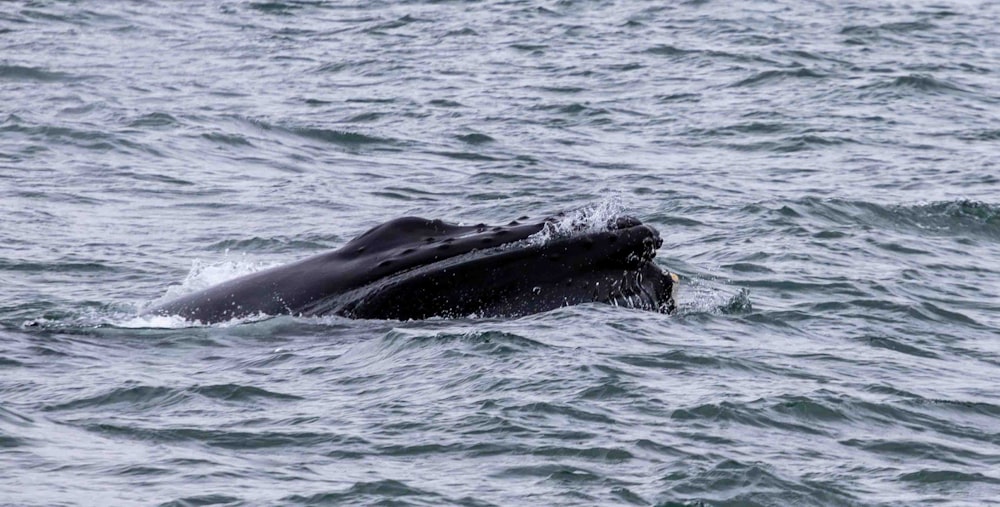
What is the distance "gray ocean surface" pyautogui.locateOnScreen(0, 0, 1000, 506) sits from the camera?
9914mm

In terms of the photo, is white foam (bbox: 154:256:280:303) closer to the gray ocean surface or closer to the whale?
the gray ocean surface

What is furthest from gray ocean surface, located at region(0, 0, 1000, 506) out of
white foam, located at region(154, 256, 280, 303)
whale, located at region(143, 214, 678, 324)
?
whale, located at region(143, 214, 678, 324)

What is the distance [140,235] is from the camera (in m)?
17.7

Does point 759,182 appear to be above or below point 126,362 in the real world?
below

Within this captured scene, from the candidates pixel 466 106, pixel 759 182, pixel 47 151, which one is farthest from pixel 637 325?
pixel 466 106

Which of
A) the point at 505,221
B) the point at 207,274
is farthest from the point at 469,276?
the point at 505,221

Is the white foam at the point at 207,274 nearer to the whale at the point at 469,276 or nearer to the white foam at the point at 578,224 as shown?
the whale at the point at 469,276

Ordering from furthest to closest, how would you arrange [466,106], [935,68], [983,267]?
[935,68]
[466,106]
[983,267]

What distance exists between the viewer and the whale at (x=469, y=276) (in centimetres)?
1169

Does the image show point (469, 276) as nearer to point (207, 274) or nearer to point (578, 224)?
point (578, 224)

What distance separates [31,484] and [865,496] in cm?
466

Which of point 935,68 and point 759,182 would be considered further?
point 935,68

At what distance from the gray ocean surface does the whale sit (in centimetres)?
16

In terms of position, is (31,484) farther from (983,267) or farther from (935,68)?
(935,68)
